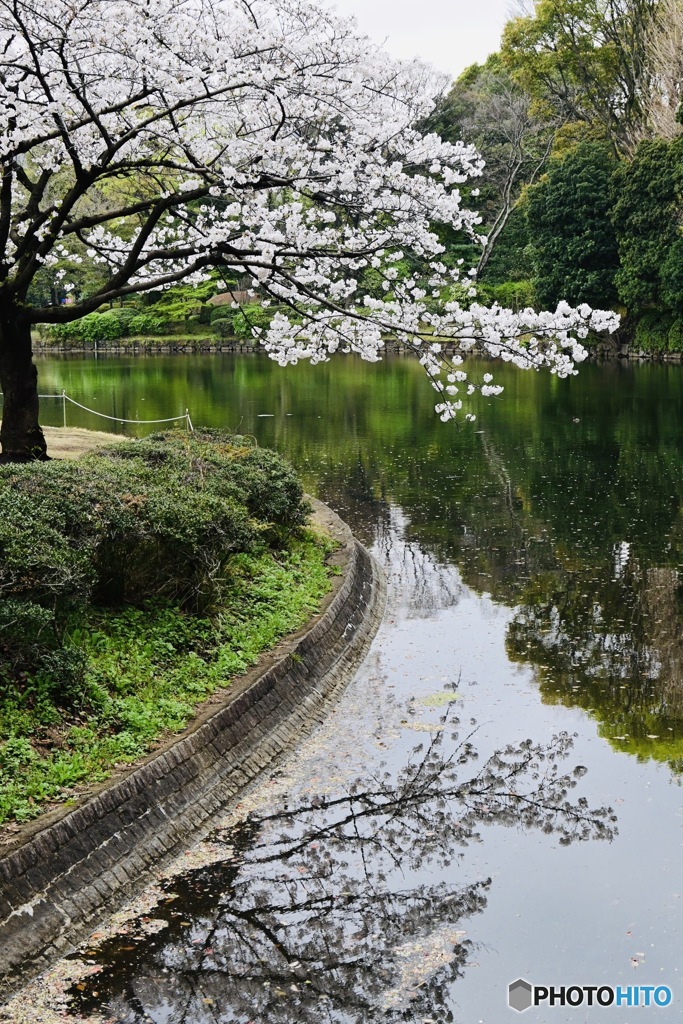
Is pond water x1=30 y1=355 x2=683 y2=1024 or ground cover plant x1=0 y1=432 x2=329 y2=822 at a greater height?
ground cover plant x1=0 y1=432 x2=329 y2=822

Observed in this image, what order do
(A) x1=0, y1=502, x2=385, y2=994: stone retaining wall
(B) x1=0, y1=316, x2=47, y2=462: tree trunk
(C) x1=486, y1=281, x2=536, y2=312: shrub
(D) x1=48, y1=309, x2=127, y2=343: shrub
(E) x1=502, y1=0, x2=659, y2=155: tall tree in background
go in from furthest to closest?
1. (D) x1=48, y1=309, x2=127, y2=343: shrub
2. (C) x1=486, y1=281, x2=536, y2=312: shrub
3. (E) x1=502, y1=0, x2=659, y2=155: tall tree in background
4. (B) x1=0, y1=316, x2=47, y2=462: tree trunk
5. (A) x1=0, y1=502, x2=385, y2=994: stone retaining wall

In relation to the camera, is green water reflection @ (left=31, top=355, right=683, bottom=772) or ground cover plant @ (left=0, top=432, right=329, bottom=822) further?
green water reflection @ (left=31, top=355, right=683, bottom=772)

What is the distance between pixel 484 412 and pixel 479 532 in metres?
15.9

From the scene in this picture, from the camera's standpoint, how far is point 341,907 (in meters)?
5.83

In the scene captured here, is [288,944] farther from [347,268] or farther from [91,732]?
[347,268]

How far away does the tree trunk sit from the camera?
12703mm

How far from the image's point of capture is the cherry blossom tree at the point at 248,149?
1058 cm

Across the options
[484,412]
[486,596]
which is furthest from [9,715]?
[484,412]

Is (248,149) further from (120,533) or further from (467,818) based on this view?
(467,818)

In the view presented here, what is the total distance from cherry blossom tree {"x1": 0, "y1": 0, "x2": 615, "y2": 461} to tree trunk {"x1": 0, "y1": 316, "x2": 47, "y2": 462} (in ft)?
0.07

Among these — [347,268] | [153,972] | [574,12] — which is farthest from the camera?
[574,12]

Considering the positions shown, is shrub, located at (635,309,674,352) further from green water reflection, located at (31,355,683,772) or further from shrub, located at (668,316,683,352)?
green water reflection, located at (31,355,683,772)

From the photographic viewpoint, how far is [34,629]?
22.1 ft

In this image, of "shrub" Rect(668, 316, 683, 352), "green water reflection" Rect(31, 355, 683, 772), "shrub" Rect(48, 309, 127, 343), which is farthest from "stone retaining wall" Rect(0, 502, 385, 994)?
"shrub" Rect(48, 309, 127, 343)
